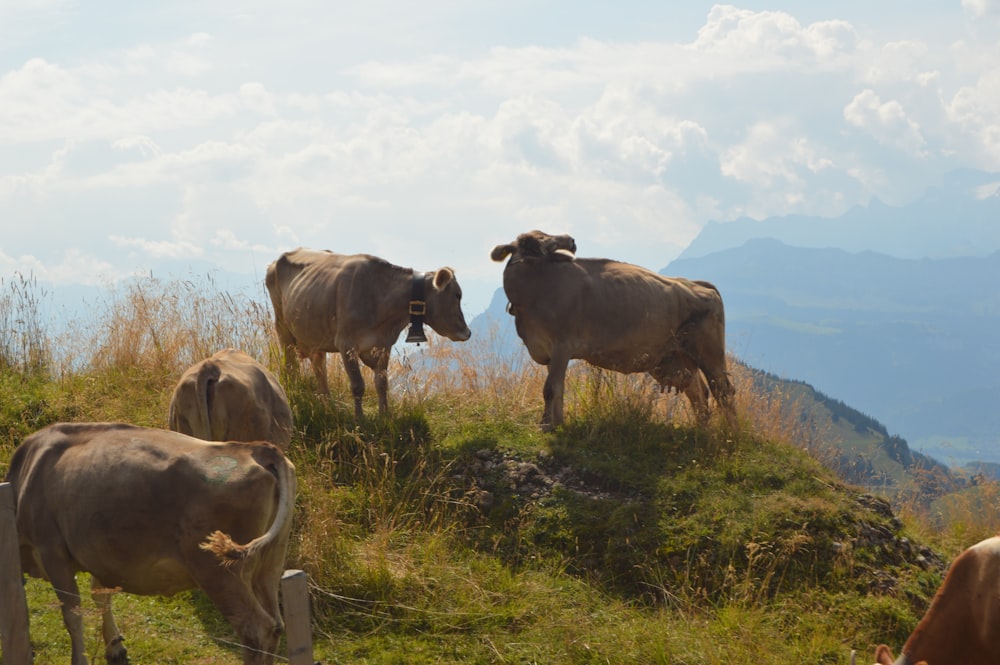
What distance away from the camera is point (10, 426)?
11.2 meters

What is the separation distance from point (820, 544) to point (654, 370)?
348cm

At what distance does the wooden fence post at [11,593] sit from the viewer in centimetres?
535

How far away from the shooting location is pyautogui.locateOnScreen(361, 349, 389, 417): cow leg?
1100cm

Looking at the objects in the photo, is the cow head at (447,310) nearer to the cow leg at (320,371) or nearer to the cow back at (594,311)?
the cow back at (594,311)

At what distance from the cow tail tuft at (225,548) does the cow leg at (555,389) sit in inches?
231

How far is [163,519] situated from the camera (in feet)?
17.9

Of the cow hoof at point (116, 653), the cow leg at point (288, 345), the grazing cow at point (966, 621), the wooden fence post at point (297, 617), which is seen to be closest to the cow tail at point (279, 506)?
the wooden fence post at point (297, 617)

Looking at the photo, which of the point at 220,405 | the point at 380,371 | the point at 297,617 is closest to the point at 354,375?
the point at 380,371

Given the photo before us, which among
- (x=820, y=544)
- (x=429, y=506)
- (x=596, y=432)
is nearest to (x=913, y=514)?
(x=820, y=544)

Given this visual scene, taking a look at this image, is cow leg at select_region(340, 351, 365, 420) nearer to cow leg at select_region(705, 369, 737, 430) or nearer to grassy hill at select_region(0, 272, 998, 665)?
grassy hill at select_region(0, 272, 998, 665)

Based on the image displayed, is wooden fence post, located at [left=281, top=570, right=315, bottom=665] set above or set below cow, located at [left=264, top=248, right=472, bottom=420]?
below

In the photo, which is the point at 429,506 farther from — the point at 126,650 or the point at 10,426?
→ the point at 10,426

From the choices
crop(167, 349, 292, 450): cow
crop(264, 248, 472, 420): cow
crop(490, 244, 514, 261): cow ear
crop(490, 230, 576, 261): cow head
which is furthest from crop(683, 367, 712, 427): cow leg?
crop(167, 349, 292, 450): cow

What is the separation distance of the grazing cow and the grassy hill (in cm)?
149
